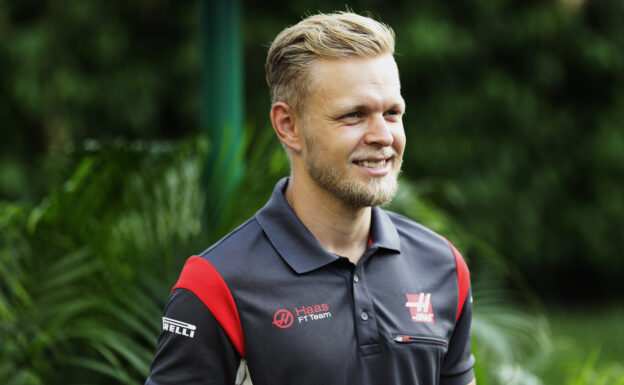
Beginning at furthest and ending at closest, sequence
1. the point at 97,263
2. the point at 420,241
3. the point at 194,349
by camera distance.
Result: the point at 97,263 < the point at 420,241 < the point at 194,349

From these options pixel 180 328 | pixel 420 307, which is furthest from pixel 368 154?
pixel 180 328

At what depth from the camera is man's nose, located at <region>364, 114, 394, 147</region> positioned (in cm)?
168

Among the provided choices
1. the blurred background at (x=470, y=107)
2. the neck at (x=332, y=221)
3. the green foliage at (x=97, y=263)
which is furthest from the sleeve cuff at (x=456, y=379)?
the blurred background at (x=470, y=107)

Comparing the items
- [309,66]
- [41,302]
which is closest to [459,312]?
[309,66]

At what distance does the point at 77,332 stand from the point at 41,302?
220 mm

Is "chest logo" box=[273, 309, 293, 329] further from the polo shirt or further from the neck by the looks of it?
the neck

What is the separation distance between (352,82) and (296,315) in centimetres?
51

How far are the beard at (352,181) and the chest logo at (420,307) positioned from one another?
0.24 m

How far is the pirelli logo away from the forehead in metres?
0.55

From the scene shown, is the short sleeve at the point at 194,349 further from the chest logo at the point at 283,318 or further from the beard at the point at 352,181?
the beard at the point at 352,181

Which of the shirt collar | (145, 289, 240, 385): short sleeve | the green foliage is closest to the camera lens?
(145, 289, 240, 385): short sleeve

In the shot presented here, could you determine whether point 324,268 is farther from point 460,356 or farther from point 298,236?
point 460,356

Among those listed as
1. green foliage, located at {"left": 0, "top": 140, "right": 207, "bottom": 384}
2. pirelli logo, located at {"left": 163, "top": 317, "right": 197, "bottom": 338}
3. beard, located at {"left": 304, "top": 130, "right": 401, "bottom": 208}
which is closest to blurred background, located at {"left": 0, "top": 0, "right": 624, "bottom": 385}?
green foliage, located at {"left": 0, "top": 140, "right": 207, "bottom": 384}

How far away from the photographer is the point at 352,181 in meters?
1.69
